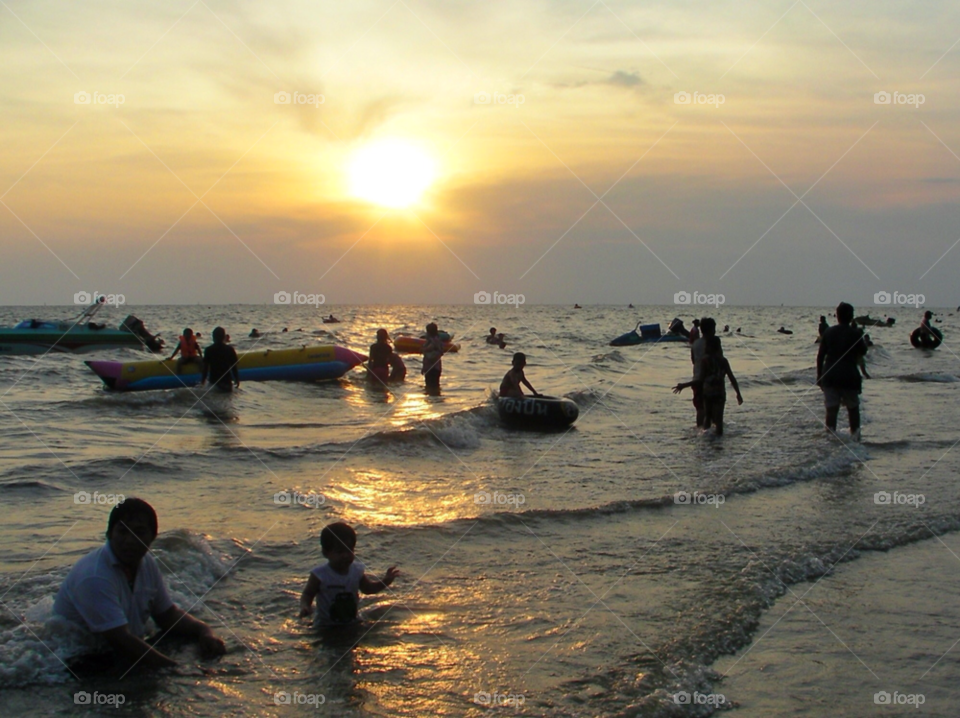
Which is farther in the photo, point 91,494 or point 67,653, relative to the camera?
point 91,494

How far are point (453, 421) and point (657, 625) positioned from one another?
30.1 feet

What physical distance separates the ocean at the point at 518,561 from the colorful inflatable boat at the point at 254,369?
4.15 m

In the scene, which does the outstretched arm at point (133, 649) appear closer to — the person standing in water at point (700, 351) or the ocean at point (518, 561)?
the ocean at point (518, 561)

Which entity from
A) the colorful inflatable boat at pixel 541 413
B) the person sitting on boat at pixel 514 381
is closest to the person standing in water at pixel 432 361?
the person sitting on boat at pixel 514 381

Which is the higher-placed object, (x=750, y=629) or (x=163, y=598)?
(x=163, y=598)

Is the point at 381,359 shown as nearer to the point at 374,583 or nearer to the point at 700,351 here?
the point at 700,351

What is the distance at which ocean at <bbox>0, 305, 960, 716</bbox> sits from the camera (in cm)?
450

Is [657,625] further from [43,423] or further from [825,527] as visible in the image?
[43,423]

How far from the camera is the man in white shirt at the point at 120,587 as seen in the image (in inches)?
171

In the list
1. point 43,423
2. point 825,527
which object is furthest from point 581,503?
point 43,423

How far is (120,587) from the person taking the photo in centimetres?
448

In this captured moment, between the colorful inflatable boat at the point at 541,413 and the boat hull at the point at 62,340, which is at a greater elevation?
the boat hull at the point at 62,340

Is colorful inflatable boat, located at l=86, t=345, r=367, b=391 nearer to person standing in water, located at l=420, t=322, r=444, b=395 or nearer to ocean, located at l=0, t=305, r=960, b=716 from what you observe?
person standing in water, located at l=420, t=322, r=444, b=395

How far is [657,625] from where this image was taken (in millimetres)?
5375
